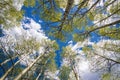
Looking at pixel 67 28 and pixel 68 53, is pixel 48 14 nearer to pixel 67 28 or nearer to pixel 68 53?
pixel 67 28

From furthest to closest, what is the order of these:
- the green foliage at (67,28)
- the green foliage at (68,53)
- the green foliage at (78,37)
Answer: the green foliage at (68,53) < the green foliage at (78,37) < the green foliage at (67,28)

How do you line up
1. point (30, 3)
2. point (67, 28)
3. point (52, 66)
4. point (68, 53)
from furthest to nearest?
point (52, 66) < point (68, 53) < point (30, 3) < point (67, 28)

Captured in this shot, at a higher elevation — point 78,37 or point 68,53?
point 78,37

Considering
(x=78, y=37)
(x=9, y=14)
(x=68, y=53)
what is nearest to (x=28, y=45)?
(x=68, y=53)

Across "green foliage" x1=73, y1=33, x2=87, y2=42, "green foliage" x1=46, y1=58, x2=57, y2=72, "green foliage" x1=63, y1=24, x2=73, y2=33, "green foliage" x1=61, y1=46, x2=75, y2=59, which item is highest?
"green foliage" x1=63, y1=24, x2=73, y2=33

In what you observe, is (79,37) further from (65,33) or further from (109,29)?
(109,29)

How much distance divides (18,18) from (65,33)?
2.73 metres

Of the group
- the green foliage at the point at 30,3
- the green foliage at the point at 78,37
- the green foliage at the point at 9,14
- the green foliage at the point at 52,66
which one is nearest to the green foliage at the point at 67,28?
A: the green foliage at the point at 78,37

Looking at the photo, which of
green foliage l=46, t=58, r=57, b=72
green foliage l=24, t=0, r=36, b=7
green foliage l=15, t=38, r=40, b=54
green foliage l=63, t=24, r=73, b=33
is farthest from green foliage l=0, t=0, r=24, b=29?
green foliage l=46, t=58, r=57, b=72

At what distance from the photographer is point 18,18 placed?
32.4 ft

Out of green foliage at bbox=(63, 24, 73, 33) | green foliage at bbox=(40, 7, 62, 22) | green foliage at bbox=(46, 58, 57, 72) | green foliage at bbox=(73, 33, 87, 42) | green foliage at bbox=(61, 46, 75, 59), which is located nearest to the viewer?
green foliage at bbox=(40, 7, 62, 22)

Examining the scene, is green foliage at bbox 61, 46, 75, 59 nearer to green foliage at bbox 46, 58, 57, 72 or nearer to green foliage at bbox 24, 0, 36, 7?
green foliage at bbox 46, 58, 57, 72

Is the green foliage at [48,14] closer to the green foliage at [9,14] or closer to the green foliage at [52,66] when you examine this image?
the green foliage at [9,14]

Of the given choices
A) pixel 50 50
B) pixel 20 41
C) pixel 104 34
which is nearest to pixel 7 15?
pixel 104 34
